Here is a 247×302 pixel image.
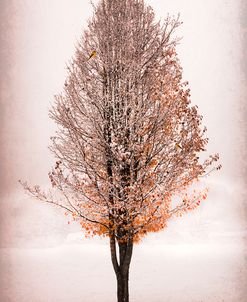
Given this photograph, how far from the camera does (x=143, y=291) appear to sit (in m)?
9.09

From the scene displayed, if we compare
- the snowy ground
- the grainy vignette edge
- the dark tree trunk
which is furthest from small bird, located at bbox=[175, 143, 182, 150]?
the snowy ground

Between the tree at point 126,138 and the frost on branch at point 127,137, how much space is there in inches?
0.7

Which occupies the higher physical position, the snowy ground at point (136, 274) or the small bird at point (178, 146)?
the small bird at point (178, 146)

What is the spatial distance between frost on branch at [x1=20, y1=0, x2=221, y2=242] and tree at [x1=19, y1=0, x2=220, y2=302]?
17 mm

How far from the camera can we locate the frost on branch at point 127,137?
7105 millimetres

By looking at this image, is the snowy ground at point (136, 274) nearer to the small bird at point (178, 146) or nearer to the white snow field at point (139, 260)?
the white snow field at point (139, 260)

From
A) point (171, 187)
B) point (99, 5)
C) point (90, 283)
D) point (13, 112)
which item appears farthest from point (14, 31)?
point (90, 283)

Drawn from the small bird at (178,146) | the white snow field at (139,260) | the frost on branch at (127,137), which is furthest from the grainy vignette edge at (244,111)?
the small bird at (178,146)

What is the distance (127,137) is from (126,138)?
0.24 metres

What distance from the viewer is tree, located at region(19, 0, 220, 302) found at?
23.3 ft

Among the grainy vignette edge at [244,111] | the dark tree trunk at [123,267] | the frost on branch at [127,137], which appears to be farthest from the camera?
the grainy vignette edge at [244,111]

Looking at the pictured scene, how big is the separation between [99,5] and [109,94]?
1712 millimetres

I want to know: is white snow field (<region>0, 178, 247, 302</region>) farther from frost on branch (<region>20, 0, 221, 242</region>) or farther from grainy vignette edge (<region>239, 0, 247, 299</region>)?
frost on branch (<region>20, 0, 221, 242</region>)

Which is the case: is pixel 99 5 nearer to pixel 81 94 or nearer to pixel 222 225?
pixel 81 94
